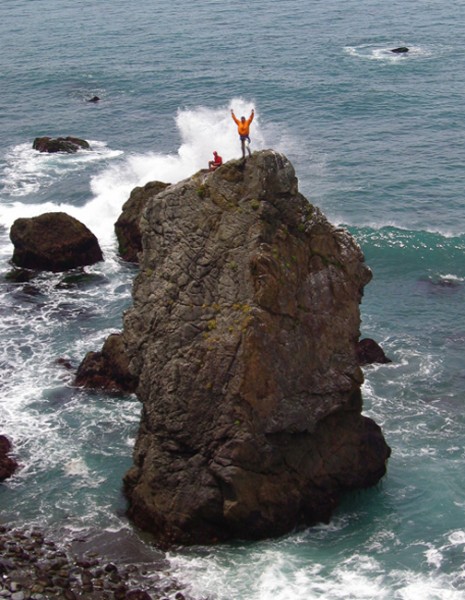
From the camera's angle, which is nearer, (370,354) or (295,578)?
(295,578)

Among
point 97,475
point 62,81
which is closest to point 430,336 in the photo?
point 97,475

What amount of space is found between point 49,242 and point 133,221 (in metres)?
5.44

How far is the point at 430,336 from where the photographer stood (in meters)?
47.2

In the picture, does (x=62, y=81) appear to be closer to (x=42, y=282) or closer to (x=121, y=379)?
(x=42, y=282)

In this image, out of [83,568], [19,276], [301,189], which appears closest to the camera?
[83,568]

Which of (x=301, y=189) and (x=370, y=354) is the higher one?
(x=301, y=189)

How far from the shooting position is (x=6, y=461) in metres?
36.4

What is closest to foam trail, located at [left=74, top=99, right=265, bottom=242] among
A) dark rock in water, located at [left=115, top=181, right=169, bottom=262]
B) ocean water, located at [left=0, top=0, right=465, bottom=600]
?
ocean water, located at [left=0, top=0, right=465, bottom=600]

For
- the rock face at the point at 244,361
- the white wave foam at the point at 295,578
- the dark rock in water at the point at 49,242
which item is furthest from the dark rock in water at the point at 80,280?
the white wave foam at the point at 295,578

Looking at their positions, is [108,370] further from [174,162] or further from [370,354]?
[174,162]

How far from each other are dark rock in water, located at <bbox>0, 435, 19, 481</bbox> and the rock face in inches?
207

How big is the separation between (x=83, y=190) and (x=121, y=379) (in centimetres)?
3202

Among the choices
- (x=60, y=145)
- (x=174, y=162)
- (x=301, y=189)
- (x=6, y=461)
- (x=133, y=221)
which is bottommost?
(x=6, y=461)

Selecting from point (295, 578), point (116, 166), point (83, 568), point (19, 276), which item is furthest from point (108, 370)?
point (116, 166)
